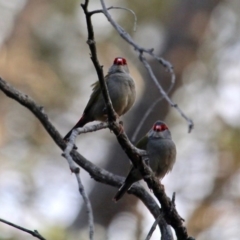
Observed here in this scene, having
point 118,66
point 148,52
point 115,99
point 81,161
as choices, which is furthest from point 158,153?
point 148,52

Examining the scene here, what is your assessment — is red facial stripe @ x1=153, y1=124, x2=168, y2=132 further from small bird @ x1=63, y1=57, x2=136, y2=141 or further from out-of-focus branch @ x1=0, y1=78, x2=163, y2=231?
out-of-focus branch @ x1=0, y1=78, x2=163, y2=231

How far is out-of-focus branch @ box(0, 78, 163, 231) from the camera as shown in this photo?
3984 mm

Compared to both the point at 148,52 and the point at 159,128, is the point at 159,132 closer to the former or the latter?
the point at 159,128

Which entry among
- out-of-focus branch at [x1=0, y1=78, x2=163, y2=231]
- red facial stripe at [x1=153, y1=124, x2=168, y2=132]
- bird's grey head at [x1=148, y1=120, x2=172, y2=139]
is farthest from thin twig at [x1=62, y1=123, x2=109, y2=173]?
red facial stripe at [x1=153, y1=124, x2=168, y2=132]

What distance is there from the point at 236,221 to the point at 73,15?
15.0 ft

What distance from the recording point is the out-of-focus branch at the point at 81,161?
157 inches

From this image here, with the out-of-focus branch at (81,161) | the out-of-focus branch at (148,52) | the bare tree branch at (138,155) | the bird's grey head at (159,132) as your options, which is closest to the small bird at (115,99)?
the bird's grey head at (159,132)

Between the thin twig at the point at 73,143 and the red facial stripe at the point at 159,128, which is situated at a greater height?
the red facial stripe at the point at 159,128

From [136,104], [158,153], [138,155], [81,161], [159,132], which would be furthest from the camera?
[136,104]

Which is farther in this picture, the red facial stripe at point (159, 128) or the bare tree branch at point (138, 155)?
the red facial stripe at point (159, 128)

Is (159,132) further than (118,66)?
No

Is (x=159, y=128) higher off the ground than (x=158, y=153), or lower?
higher

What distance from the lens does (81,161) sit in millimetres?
4781

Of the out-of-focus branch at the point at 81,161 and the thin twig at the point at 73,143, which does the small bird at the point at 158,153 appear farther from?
the thin twig at the point at 73,143
